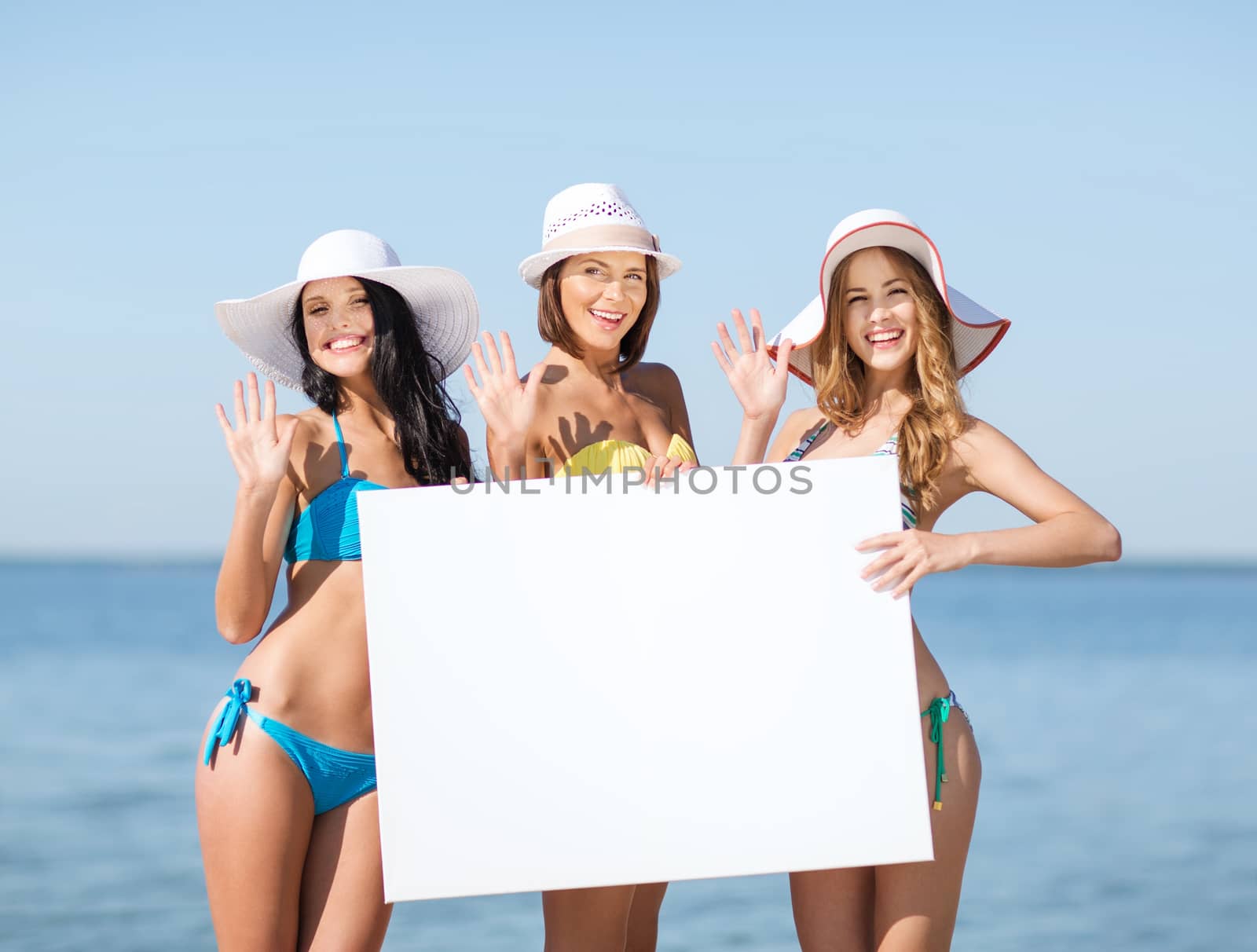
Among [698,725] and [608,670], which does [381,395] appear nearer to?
[608,670]

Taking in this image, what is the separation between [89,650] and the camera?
23.7 meters

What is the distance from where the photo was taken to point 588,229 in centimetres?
351

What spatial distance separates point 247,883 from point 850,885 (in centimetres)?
156

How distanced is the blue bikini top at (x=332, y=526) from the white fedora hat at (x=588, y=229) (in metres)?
0.85

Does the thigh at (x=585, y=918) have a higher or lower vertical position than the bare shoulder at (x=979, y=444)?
lower

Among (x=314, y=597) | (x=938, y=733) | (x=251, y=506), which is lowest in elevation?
(x=938, y=733)

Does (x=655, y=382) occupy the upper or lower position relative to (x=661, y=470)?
upper

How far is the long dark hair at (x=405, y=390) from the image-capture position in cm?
345

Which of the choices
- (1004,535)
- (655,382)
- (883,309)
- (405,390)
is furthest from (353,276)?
(1004,535)

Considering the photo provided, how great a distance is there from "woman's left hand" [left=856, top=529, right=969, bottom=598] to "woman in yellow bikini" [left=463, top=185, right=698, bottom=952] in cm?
64

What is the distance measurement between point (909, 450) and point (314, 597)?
164 centimetres

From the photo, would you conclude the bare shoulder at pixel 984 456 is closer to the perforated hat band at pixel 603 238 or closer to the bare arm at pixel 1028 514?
the bare arm at pixel 1028 514

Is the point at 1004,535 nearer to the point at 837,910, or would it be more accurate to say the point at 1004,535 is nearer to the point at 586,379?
the point at 837,910

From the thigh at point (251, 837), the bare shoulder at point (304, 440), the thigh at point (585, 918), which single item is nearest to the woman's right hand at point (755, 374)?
the bare shoulder at point (304, 440)
